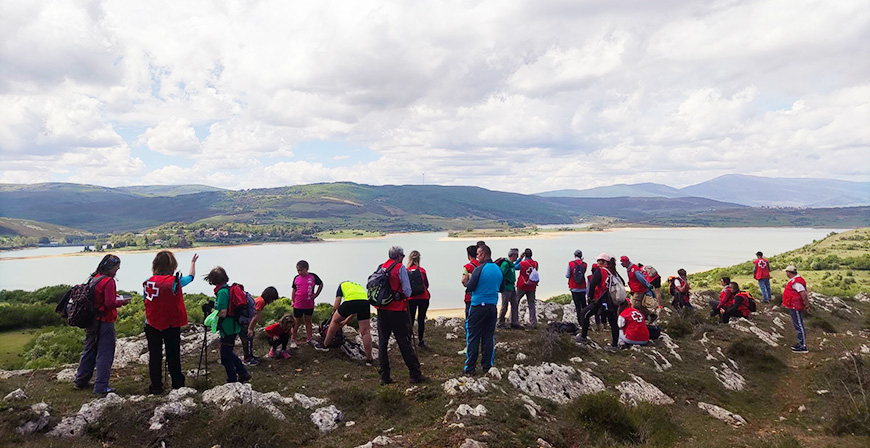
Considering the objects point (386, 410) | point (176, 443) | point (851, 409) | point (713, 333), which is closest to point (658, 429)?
point (851, 409)

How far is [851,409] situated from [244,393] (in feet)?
29.9

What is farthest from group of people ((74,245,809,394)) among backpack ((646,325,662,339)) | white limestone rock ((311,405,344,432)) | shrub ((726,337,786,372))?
shrub ((726,337,786,372))

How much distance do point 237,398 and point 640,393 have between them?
6665 mm

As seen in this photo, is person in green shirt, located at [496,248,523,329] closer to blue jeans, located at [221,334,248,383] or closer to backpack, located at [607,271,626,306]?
backpack, located at [607,271,626,306]

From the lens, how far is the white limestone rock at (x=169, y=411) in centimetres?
572

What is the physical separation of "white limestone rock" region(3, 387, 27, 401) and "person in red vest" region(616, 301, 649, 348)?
10951 mm

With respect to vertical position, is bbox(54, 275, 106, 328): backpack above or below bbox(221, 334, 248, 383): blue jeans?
above

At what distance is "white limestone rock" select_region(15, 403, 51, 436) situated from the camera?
17.5 ft

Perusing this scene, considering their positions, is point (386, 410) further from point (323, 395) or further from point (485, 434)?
point (485, 434)

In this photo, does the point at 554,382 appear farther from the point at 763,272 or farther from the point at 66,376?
the point at 763,272

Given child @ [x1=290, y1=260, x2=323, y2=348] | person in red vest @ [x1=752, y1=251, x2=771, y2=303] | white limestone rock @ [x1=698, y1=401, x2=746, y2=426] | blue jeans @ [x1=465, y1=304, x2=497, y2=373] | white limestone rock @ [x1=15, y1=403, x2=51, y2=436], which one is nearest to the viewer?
white limestone rock @ [x1=15, y1=403, x2=51, y2=436]

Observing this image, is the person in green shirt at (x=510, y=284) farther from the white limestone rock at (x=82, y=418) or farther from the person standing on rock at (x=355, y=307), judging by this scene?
the white limestone rock at (x=82, y=418)

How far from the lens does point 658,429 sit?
6.35 m

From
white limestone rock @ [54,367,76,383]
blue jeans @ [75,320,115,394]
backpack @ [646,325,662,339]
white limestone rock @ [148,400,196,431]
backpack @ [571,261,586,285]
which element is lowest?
backpack @ [646,325,662,339]
